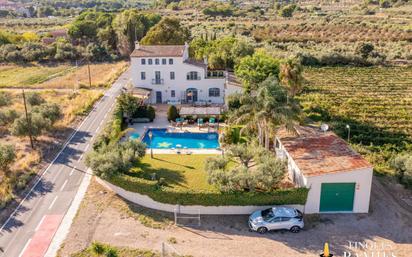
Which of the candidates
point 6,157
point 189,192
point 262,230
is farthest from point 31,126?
point 262,230

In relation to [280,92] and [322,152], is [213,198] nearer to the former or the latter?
[322,152]

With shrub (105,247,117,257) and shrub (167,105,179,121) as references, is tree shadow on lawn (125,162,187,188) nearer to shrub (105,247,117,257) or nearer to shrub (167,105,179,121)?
shrub (105,247,117,257)

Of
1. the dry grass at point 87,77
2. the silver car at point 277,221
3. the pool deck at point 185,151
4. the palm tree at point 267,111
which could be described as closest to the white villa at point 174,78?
the pool deck at point 185,151

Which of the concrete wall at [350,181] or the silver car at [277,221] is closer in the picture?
the silver car at [277,221]

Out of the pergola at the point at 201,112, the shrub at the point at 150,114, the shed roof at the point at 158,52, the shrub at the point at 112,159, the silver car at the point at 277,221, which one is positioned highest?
the shed roof at the point at 158,52

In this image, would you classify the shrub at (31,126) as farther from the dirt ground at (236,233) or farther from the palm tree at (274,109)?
the palm tree at (274,109)

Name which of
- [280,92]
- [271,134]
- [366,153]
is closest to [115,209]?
[271,134]
